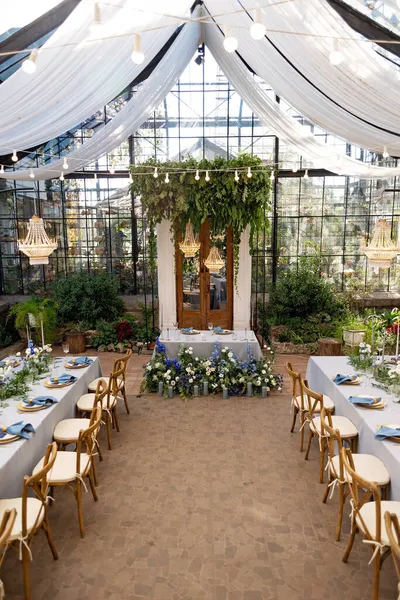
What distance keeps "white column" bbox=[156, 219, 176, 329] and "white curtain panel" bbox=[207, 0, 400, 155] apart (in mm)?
4342

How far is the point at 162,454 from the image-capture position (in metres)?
5.36

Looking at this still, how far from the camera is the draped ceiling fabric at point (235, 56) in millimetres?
3977

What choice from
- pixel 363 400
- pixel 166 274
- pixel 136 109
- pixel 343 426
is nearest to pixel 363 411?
pixel 363 400

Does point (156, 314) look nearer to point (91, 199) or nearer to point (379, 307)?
point (91, 199)

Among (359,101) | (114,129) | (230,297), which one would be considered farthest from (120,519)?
(230,297)

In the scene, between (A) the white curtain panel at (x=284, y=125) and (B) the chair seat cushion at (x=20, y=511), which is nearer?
(B) the chair seat cushion at (x=20, y=511)

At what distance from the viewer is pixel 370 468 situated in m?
3.90

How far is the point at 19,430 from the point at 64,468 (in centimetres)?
52

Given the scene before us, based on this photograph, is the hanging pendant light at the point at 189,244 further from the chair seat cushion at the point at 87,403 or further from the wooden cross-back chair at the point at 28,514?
the wooden cross-back chair at the point at 28,514

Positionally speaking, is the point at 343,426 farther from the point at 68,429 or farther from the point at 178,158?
the point at 178,158

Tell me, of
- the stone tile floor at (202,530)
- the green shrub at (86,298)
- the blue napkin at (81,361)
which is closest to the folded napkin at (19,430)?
the stone tile floor at (202,530)

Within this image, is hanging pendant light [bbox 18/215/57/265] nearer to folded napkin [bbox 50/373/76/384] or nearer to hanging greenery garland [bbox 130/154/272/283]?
folded napkin [bbox 50/373/76/384]

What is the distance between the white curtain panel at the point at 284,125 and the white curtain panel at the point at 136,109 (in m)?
0.56

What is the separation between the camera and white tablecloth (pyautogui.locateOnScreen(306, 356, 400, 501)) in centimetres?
378
